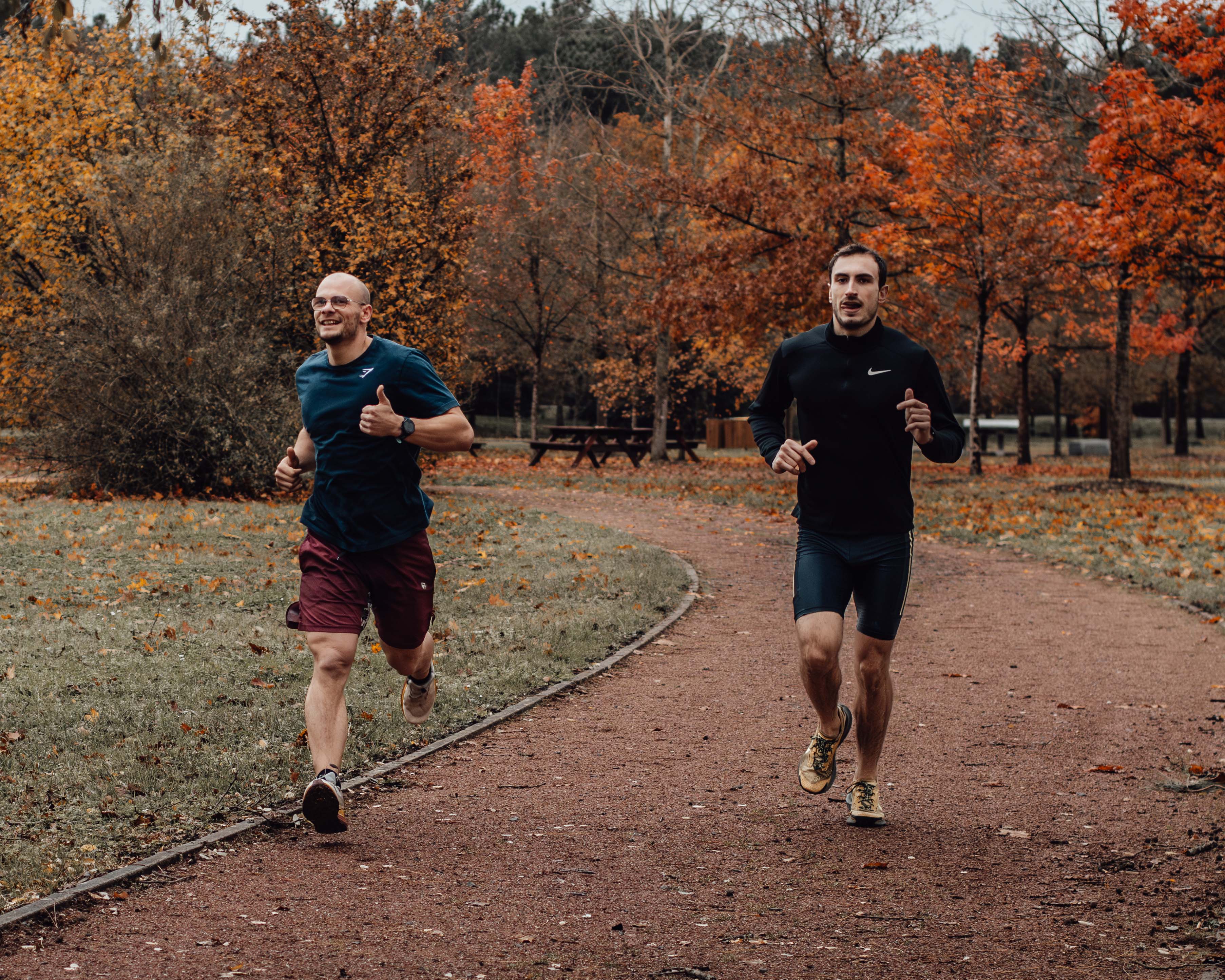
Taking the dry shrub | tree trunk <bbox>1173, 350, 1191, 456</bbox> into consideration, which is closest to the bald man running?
the dry shrub

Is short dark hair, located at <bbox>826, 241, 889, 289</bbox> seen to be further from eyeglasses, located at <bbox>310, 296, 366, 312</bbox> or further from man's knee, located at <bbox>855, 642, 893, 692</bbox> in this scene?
eyeglasses, located at <bbox>310, 296, 366, 312</bbox>

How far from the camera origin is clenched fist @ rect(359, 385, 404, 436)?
467 centimetres

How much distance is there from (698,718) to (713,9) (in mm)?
21362

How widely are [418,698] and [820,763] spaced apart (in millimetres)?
1700

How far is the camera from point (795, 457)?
470 cm

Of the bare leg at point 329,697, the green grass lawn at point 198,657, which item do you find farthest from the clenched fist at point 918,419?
the green grass lawn at point 198,657

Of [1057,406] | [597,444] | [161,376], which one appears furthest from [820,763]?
[1057,406]

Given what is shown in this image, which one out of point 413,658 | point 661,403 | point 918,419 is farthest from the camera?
point 661,403

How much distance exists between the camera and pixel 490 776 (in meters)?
5.75

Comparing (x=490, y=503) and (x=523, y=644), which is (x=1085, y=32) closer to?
(x=490, y=503)

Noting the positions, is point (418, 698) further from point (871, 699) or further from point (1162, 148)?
point (1162, 148)

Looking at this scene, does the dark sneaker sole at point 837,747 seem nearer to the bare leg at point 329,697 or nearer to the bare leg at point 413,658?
the bare leg at point 413,658

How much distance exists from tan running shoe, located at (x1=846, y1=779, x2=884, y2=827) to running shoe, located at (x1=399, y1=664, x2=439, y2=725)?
1.78 meters

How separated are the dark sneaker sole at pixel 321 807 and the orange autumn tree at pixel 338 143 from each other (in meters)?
14.7
